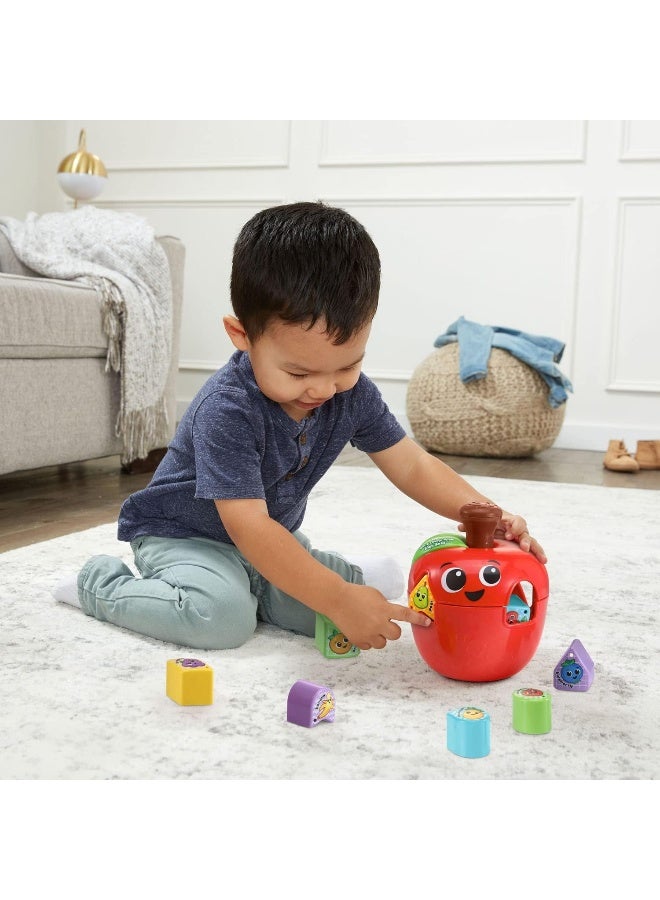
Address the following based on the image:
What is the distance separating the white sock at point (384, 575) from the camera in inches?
48.7

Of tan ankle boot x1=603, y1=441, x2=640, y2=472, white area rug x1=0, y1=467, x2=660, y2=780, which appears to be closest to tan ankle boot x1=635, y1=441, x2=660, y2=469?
tan ankle boot x1=603, y1=441, x2=640, y2=472

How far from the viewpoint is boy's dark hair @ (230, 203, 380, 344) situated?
34.6 inches

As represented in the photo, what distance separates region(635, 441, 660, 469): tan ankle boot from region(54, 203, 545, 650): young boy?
1.69 metres

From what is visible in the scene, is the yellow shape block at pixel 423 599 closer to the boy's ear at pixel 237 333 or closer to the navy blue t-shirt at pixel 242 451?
the navy blue t-shirt at pixel 242 451

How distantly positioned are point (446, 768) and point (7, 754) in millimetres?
331

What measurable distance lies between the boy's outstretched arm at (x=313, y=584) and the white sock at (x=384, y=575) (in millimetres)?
319

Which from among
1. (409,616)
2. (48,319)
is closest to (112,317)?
(48,319)

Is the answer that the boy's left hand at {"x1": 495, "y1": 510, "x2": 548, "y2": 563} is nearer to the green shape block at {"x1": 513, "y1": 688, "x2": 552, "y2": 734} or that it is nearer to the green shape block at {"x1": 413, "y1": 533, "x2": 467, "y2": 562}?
the green shape block at {"x1": 413, "y1": 533, "x2": 467, "y2": 562}

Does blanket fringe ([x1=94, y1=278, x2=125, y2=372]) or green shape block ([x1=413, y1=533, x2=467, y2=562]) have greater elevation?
blanket fringe ([x1=94, y1=278, x2=125, y2=372])

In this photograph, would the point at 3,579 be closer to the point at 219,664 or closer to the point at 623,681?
the point at 219,664

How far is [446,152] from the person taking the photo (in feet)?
10.8

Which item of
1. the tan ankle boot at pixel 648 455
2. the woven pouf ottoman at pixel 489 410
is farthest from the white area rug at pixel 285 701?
the woven pouf ottoman at pixel 489 410
